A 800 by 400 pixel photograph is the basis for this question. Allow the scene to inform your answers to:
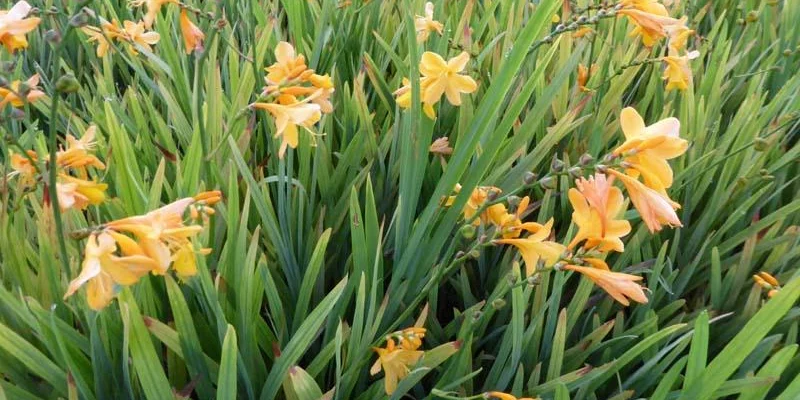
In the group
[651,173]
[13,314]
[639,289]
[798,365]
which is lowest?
[798,365]

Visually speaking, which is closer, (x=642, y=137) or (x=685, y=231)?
(x=642, y=137)

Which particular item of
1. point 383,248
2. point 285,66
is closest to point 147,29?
point 285,66

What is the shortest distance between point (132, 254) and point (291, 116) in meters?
0.41

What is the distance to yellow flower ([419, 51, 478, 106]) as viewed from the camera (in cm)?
118

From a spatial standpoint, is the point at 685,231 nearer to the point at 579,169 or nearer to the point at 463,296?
the point at 463,296

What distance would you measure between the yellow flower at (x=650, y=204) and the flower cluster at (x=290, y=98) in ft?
1.59

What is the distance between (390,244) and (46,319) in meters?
0.64

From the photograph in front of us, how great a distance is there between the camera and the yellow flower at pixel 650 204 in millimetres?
867

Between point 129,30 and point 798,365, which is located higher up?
point 129,30

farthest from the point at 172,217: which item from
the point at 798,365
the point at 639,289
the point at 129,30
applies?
the point at 798,365

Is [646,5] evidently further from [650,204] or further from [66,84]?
[66,84]

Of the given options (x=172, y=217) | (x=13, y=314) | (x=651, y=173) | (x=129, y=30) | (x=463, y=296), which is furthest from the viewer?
(x=129, y=30)

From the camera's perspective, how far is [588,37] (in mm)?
1877

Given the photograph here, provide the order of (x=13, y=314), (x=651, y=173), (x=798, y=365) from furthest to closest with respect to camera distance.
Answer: (x=798, y=365), (x=13, y=314), (x=651, y=173)
